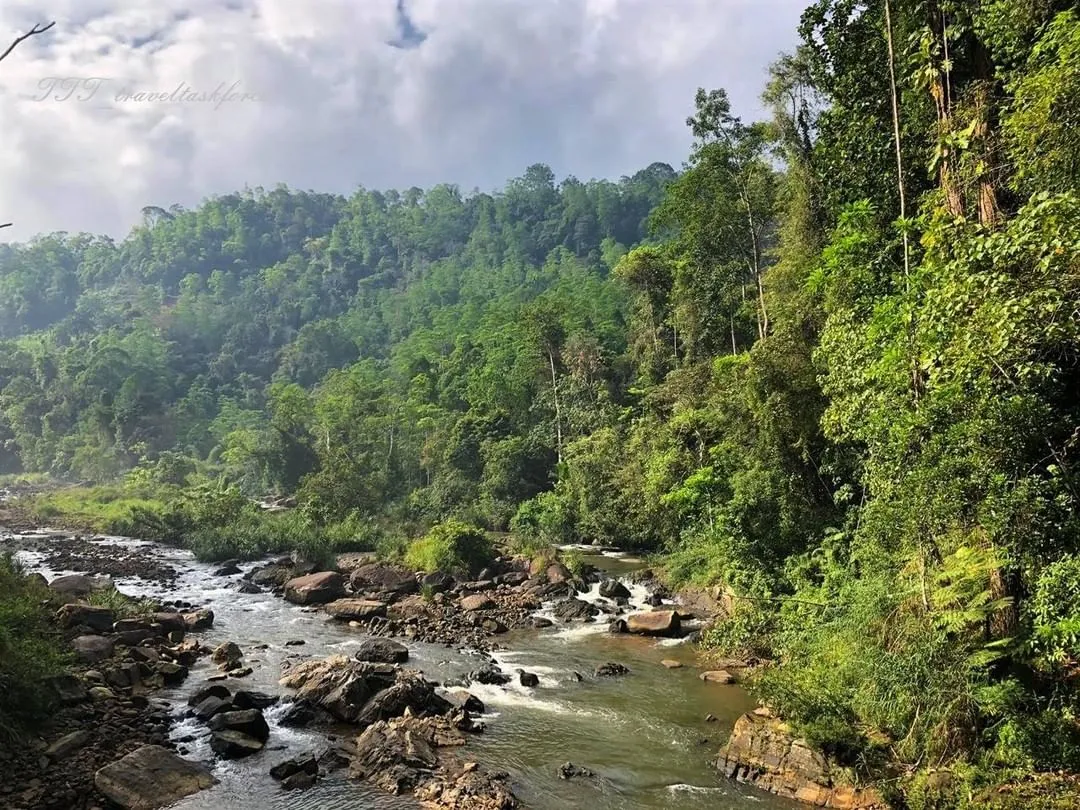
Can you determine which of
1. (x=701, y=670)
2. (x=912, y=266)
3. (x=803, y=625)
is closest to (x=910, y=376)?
(x=912, y=266)

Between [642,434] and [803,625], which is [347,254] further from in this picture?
[803,625]

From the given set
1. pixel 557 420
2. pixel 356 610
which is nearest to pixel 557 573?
pixel 356 610

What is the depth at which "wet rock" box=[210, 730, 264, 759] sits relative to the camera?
12094 mm

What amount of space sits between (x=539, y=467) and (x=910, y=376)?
112ft

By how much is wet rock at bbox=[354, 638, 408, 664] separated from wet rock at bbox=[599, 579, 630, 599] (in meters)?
8.64

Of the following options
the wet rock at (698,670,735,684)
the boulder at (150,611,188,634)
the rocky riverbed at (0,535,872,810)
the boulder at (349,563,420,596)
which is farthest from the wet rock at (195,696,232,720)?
the boulder at (349,563,420,596)

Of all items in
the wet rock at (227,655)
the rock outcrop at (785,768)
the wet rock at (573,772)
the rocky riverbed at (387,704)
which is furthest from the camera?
the wet rock at (227,655)

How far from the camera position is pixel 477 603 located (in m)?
23.4

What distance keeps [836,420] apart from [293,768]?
A: 41.4ft

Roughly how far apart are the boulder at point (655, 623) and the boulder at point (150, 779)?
1208 centimetres

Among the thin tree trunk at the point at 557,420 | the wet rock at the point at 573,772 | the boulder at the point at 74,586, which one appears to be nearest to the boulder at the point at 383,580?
the boulder at the point at 74,586

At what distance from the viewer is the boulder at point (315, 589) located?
24672 mm

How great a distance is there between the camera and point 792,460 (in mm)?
20156

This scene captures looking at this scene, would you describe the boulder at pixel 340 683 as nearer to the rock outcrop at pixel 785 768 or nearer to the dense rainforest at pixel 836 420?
the rock outcrop at pixel 785 768
